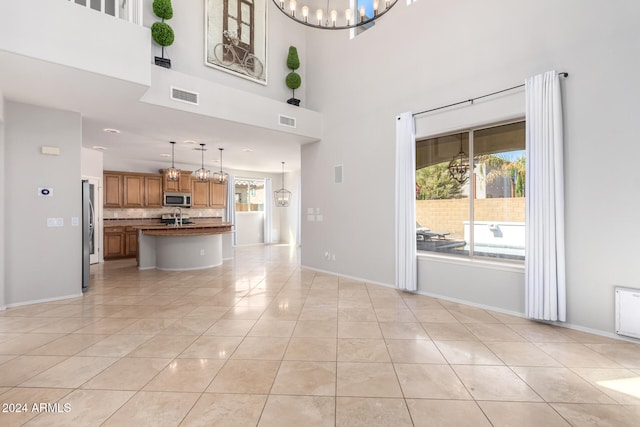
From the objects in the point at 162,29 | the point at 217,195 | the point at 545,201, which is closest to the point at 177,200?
the point at 217,195

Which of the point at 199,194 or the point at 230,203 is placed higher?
the point at 199,194

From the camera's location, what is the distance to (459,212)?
4.39 metres

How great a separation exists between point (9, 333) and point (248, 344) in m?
2.56

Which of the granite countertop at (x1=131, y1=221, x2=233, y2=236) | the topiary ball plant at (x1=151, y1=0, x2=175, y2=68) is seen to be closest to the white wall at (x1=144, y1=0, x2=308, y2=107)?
the topiary ball plant at (x1=151, y1=0, x2=175, y2=68)

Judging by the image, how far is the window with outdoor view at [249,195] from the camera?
11031 millimetres

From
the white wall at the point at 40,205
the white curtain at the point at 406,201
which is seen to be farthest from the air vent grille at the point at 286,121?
the white wall at the point at 40,205

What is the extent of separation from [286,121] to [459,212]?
11.4 ft

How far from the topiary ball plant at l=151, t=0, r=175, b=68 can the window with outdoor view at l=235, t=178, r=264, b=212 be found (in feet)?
21.8

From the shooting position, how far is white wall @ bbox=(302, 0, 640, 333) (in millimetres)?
2965

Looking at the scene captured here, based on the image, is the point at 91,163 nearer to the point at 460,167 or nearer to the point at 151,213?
the point at 151,213

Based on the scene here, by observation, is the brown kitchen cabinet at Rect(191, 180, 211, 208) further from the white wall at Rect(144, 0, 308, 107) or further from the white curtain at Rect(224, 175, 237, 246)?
the white wall at Rect(144, 0, 308, 107)

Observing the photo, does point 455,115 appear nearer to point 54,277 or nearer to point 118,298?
point 118,298

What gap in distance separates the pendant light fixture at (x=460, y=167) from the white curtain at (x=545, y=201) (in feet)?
3.12

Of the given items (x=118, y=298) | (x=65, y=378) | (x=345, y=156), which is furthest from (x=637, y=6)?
(x=118, y=298)
